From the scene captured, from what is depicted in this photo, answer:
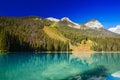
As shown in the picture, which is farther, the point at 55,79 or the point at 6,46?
the point at 6,46

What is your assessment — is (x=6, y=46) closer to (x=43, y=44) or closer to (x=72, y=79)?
(x=43, y=44)

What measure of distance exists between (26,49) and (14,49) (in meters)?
19.4

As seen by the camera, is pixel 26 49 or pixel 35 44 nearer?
pixel 26 49

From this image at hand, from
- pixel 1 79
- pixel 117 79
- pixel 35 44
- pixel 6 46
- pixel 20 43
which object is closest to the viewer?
pixel 117 79

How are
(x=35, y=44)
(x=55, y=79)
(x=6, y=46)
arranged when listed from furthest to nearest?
1. (x=35, y=44)
2. (x=6, y=46)
3. (x=55, y=79)

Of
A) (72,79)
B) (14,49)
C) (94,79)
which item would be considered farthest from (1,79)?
(14,49)

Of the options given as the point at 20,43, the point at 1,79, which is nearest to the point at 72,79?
the point at 1,79

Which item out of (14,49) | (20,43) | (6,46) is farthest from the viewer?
(20,43)

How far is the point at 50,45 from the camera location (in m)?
195

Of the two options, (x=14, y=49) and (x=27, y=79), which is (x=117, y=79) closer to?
(x=27, y=79)

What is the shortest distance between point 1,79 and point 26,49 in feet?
464

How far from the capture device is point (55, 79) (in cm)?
3531

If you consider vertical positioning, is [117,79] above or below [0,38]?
below

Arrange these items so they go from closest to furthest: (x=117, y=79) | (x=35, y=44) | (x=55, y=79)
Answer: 1. (x=117, y=79)
2. (x=55, y=79)
3. (x=35, y=44)
